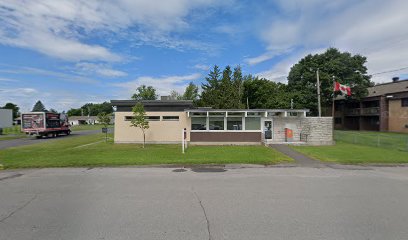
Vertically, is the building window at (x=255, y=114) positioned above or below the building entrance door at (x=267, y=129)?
above

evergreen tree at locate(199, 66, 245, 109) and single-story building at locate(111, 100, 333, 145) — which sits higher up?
evergreen tree at locate(199, 66, 245, 109)

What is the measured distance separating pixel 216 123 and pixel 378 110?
34563 millimetres

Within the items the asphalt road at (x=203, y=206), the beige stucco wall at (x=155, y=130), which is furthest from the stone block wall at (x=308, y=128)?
the asphalt road at (x=203, y=206)

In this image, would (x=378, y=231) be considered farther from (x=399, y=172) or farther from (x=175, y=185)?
(x=399, y=172)

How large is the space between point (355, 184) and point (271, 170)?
3319 millimetres

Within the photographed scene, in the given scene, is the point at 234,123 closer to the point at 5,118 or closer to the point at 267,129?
the point at 267,129

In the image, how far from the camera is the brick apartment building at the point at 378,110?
129ft

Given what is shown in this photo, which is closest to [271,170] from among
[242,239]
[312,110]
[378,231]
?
[378,231]

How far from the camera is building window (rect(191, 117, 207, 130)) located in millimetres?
22547

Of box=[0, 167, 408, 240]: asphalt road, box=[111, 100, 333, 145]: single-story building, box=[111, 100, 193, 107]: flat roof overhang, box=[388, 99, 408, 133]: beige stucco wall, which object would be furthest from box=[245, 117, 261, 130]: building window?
box=[388, 99, 408, 133]: beige stucco wall

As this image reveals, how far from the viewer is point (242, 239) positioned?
4.17m

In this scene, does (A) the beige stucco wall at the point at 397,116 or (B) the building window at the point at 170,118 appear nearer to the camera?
(B) the building window at the point at 170,118

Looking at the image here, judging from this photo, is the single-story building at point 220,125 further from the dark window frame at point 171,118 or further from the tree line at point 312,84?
the tree line at point 312,84

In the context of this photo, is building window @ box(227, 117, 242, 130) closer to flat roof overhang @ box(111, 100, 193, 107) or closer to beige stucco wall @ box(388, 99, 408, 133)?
flat roof overhang @ box(111, 100, 193, 107)
